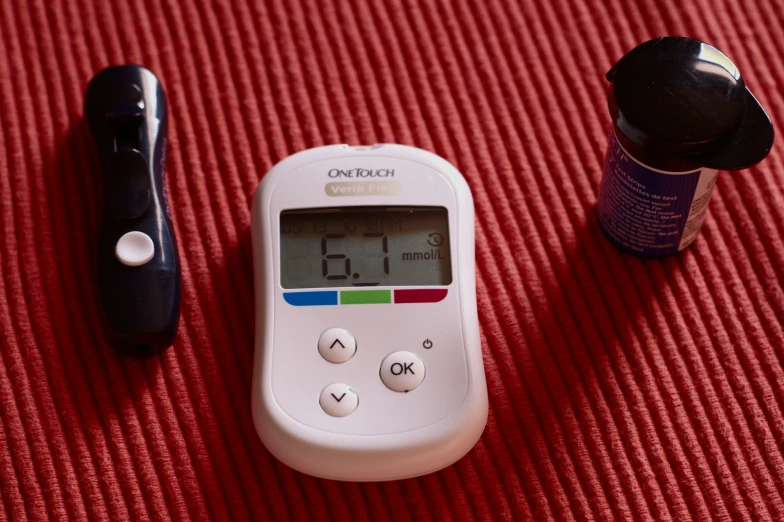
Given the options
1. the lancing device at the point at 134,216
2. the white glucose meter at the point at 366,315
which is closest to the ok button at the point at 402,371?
the white glucose meter at the point at 366,315

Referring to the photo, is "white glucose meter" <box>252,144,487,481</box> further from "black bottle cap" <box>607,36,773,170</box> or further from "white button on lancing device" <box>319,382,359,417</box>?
"black bottle cap" <box>607,36,773,170</box>

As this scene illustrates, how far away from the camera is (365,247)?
0.52m

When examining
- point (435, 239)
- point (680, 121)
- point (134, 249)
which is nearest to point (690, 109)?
point (680, 121)

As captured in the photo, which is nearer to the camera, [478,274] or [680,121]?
[680,121]

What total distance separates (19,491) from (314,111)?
29cm

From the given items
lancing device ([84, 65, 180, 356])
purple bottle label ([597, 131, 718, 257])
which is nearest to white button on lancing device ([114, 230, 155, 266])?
lancing device ([84, 65, 180, 356])

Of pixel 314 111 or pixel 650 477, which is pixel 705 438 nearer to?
pixel 650 477

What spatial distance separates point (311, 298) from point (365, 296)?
3 cm

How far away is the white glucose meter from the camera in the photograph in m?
0.47

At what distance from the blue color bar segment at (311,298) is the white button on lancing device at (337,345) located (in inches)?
0.7

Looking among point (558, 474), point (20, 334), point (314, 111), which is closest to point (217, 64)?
point (314, 111)

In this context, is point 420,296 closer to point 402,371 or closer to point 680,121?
point 402,371

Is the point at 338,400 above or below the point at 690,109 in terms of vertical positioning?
below

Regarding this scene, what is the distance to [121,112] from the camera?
0.55 meters
